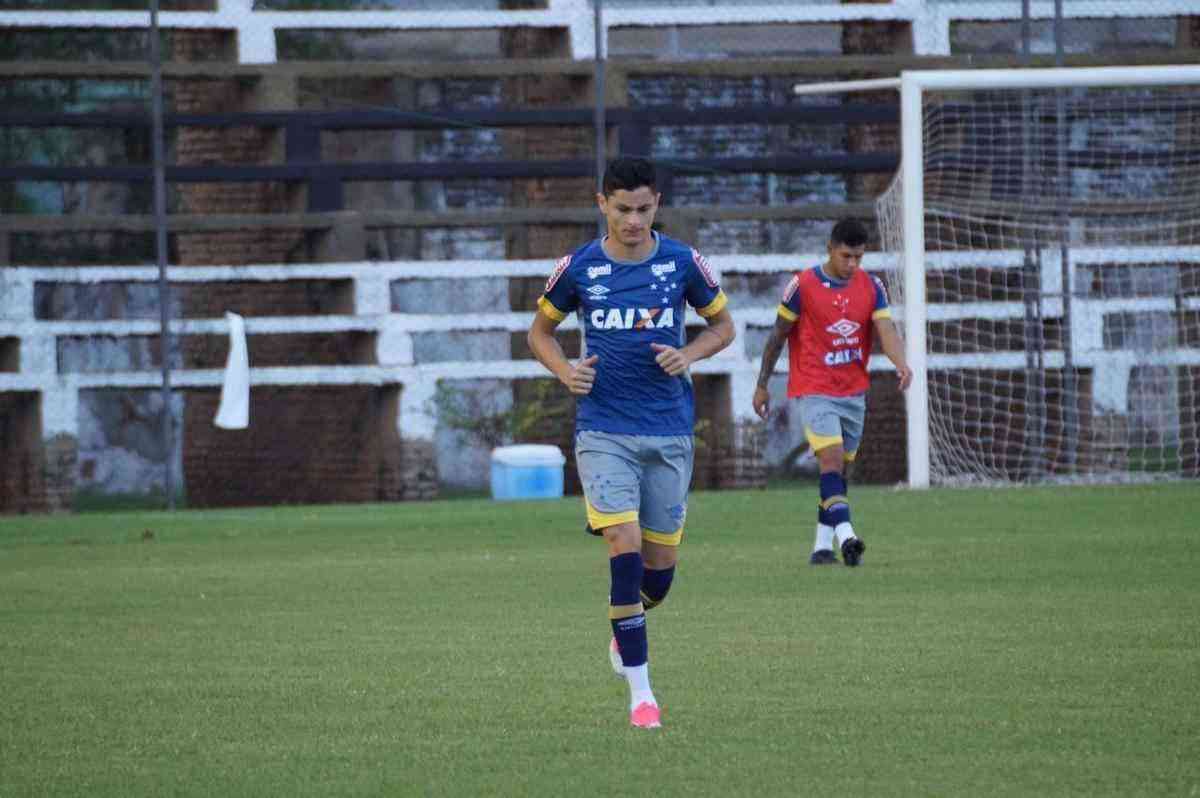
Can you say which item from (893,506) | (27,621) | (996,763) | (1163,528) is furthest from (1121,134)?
(996,763)

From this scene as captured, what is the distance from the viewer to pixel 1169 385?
71.4ft

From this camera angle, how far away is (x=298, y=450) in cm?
2297

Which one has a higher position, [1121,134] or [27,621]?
[1121,134]

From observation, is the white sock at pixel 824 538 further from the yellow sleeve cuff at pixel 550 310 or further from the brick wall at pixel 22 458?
the brick wall at pixel 22 458

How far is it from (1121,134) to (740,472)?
6.32 meters

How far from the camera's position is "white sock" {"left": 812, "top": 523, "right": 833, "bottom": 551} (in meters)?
13.4

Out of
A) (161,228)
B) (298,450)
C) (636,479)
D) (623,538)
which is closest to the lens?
(623,538)

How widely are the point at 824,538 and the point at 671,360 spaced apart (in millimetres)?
5646

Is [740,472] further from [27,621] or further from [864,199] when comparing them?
[27,621]

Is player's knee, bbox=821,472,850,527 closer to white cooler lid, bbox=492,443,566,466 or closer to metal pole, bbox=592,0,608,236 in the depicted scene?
white cooler lid, bbox=492,443,566,466

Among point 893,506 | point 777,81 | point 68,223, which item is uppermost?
point 777,81

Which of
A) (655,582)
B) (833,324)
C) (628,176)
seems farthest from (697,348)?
(833,324)

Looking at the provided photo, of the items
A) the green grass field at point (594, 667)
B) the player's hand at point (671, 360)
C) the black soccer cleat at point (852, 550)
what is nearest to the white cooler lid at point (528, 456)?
A: the green grass field at point (594, 667)

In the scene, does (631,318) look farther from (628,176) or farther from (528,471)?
(528,471)
